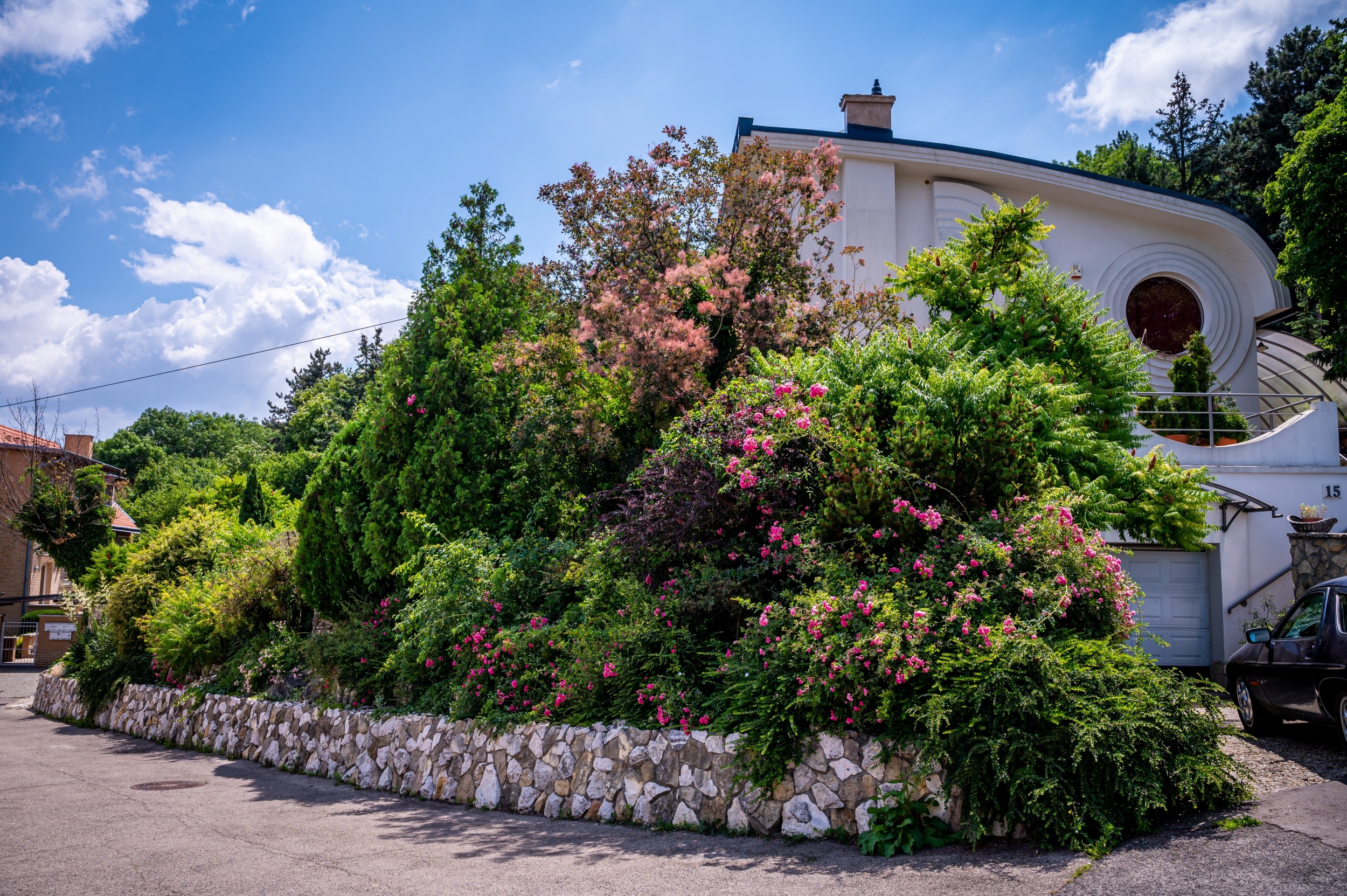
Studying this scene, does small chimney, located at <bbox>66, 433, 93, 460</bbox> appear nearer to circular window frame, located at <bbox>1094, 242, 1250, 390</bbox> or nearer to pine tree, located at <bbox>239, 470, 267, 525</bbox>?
pine tree, located at <bbox>239, 470, 267, 525</bbox>

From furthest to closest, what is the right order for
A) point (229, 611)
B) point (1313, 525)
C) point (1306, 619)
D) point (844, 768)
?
point (229, 611) < point (1313, 525) < point (1306, 619) < point (844, 768)

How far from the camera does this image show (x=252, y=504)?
27.6m

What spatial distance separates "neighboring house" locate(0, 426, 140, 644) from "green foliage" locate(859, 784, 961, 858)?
3369cm

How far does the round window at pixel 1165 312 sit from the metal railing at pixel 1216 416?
1896 millimetres

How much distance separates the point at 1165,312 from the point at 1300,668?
48.6 ft

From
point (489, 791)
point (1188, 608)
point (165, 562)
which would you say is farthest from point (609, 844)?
point (165, 562)

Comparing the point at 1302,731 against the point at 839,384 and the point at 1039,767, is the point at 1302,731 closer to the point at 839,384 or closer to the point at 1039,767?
the point at 1039,767

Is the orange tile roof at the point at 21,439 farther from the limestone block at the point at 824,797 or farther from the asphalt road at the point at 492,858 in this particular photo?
the limestone block at the point at 824,797

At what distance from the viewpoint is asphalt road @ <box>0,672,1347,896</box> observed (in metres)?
4.88

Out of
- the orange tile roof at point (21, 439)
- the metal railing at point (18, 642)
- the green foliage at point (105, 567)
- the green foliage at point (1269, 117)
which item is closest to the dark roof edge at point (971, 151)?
the green foliage at point (1269, 117)

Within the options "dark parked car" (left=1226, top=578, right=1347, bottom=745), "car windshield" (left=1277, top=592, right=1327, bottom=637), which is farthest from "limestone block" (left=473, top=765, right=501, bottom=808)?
"car windshield" (left=1277, top=592, right=1327, bottom=637)

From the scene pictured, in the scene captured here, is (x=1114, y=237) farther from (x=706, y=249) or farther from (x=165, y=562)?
(x=165, y=562)

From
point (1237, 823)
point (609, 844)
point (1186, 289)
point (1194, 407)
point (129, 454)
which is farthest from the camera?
point (129, 454)

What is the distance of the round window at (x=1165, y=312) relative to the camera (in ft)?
65.5
